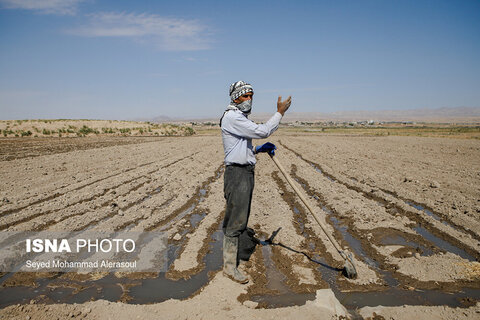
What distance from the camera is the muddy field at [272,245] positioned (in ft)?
11.2

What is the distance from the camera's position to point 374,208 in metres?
6.94

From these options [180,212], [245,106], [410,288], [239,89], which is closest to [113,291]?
[245,106]

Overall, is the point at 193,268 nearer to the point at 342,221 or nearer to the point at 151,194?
the point at 342,221

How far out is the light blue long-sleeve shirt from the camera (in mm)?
3695

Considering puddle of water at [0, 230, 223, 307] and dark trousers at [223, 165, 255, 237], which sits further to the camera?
dark trousers at [223, 165, 255, 237]

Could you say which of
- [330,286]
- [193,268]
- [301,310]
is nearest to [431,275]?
[330,286]

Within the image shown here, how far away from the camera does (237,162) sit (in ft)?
12.6

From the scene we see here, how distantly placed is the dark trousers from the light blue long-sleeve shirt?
0.12 metres

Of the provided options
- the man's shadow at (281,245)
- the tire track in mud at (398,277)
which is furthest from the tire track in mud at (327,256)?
the tire track in mud at (398,277)

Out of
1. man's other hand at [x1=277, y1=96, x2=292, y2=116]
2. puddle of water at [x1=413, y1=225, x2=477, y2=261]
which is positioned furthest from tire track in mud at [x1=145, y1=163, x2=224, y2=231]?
puddle of water at [x1=413, y1=225, x2=477, y2=261]

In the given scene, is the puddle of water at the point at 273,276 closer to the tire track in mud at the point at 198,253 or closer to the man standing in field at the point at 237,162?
the man standing in field at the point at 237,162

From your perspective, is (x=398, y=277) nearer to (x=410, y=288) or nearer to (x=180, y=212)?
(x=410, y=288)

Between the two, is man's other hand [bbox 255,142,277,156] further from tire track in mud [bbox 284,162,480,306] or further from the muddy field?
tire track in mud [bbox 284,162,480,306]

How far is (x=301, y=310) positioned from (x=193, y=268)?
5.18 ft
